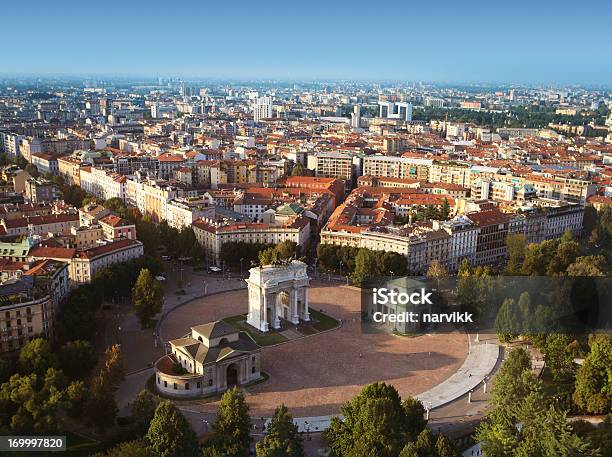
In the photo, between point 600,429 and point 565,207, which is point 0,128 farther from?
point 600,429

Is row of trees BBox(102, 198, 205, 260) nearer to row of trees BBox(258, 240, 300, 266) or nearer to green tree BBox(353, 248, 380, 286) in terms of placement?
row of trees BBox(258, 240, 300, 266)

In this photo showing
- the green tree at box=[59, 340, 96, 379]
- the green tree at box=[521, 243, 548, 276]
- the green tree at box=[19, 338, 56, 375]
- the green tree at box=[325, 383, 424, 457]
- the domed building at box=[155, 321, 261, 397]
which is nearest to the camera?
the green tree at box=[325, 383, 424, 457]

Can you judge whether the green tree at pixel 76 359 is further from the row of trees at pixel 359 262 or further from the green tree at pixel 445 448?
the row of trees at pixel 359 262

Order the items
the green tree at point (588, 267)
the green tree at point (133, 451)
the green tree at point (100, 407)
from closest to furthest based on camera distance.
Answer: the green tree at point (133, 451) < the green tree at point (100, 407) < the green tree at point (588, 267)

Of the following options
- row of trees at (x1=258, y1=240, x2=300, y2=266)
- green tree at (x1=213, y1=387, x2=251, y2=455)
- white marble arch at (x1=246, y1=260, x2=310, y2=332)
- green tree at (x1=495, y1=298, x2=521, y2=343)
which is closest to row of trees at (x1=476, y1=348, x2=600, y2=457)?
green tree at (x1=495, y1=298, x2=521, y2=343)

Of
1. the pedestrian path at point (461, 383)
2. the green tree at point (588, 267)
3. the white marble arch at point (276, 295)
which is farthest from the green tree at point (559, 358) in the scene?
the white marble arch at point (276, 295)

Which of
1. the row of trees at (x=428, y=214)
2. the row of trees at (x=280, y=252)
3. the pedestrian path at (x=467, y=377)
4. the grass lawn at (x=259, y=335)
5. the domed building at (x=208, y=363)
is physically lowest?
the grass lawn at (x=259, y=335)

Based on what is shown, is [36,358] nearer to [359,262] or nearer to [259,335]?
[259,335]
